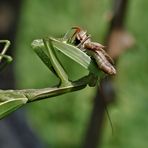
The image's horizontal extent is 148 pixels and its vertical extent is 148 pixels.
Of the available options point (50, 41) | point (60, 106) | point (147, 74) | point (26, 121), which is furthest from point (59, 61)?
point (147, 74)

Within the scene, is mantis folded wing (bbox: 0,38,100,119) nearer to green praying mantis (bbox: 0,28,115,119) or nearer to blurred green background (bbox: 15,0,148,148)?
green praying mantis (bbox: 0,28,115,119)

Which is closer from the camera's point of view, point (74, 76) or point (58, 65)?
point (58, 65)

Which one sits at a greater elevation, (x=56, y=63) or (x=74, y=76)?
(x=56, y=63)

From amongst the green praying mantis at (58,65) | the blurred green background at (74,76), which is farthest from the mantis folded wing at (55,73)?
the blurred green background at (74,76)

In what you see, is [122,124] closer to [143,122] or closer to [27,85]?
[143,122]

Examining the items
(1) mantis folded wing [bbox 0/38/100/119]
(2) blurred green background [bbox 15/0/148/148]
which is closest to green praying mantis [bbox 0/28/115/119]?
(1) mantis folded wing [bbox 0/38/100/119]

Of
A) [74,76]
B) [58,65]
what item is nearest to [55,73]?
[58,65]

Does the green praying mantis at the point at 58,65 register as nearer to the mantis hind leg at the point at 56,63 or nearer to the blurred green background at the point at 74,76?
the mantis hind leg at the point at 56,63

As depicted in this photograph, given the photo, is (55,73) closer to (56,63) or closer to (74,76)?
(56,63)
